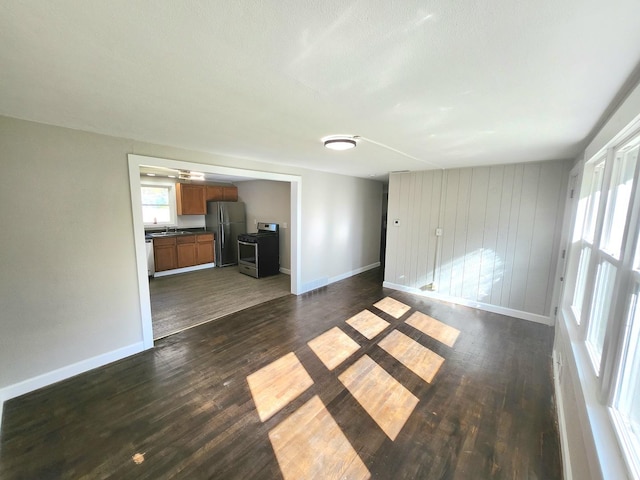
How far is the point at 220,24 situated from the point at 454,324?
13.2 ft

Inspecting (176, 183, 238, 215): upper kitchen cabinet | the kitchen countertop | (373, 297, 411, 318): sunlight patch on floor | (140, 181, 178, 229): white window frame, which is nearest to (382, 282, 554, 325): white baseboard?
(373, 297, 411, 318): sunlight patch on floor

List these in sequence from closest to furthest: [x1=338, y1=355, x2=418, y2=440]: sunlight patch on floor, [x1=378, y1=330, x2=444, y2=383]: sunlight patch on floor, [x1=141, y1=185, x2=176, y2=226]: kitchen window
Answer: [x1=338, y1=355, x2=418, y2=440]: sunlight patch on floor → [x1=378, y1=330, x2=444, y2=383]: sunlight patch on floor → [x1=141, y1=185, x2=176, y2=226]: kitchen window

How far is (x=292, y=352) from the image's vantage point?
2.82 metres

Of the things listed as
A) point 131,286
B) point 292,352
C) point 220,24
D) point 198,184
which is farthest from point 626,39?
point 198,184

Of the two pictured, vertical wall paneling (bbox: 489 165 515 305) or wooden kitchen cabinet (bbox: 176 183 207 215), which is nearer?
vertical wall paneling (bbox: 489 165 515 305)

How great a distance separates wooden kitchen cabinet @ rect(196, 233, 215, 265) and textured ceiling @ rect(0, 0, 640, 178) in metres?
4.34

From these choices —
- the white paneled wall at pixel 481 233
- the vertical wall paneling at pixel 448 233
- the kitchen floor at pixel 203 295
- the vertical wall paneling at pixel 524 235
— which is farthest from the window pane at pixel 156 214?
the vertical wall paneling at pixel 524 235

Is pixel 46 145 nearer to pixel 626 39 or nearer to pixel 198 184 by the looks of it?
pixel 626 39

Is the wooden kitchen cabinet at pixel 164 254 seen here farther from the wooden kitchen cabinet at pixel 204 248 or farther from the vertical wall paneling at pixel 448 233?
the vertical wall paneling at pixel 448 233

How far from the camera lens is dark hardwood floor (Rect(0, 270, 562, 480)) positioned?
1.59 m

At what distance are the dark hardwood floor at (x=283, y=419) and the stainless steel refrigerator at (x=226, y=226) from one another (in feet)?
12.1

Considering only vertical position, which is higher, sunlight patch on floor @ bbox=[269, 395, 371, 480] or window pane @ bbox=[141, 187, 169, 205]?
window pane @ bbox=[141, 187, 169, 205]

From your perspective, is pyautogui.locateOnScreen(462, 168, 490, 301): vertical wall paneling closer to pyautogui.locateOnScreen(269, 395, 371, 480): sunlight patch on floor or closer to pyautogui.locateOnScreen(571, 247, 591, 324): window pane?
pyautogui.locateOnScreen(571, 247, 591, 324): window pane

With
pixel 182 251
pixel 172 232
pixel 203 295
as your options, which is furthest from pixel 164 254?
pixel 203 295
